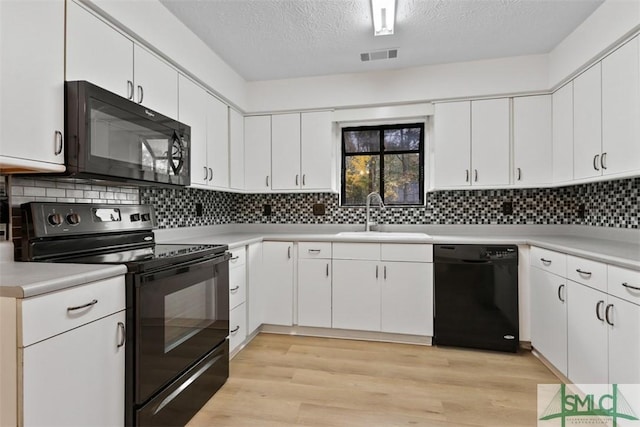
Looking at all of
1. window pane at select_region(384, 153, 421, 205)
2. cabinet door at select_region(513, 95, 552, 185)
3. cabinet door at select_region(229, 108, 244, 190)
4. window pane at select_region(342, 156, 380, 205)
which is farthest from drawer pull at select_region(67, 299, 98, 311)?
cabinet door at select_region(513, 95, 552, 185)

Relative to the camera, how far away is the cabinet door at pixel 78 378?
3.45ft

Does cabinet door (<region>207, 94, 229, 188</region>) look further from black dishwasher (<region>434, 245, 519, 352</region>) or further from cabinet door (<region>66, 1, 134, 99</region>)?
black dishwasher (<region>434, 245, 519, 352</region>)

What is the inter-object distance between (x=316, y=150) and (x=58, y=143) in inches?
84.5

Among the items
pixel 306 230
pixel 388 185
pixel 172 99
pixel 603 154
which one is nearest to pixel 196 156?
pixel 172 99

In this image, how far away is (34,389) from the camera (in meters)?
1.05

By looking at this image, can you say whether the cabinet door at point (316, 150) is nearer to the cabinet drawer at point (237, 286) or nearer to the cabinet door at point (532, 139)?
the cabinet drawer at point (237, 286)

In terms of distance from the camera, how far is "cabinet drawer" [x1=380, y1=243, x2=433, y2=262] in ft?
9.02

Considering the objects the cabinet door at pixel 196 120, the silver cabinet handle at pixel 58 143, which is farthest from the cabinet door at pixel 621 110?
the silver cabinet handle at pixel 58 143

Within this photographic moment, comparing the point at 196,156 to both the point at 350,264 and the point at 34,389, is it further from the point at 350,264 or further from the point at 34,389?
the point at 34,389

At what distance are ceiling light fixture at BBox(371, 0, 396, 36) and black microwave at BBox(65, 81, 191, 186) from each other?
55.6 inches

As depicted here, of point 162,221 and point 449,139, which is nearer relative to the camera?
point 162,221

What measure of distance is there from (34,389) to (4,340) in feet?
0.58

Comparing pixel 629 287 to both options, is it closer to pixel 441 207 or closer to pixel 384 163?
pixel 441 207

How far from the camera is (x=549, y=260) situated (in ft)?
7.48
